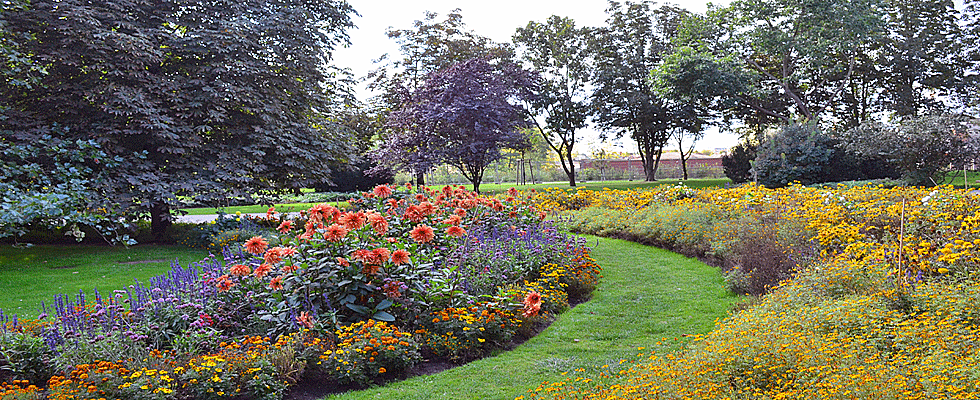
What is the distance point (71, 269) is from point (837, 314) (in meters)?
8.69

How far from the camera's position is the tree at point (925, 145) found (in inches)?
607

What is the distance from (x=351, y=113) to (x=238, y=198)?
1305 cm

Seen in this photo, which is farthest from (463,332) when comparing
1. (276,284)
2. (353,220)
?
(276,284)

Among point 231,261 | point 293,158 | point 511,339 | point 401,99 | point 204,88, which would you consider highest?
point 401,99

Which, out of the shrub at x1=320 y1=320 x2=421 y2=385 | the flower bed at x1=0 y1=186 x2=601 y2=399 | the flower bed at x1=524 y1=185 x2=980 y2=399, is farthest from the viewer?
the shrub at x1=320 y1=320 x2=421 y2=385

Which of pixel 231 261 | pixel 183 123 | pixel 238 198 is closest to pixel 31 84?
pixel 183 123

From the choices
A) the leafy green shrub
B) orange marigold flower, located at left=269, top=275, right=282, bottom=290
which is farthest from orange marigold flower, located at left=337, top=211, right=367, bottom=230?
the leafy green shrub

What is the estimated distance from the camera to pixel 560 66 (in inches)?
1031

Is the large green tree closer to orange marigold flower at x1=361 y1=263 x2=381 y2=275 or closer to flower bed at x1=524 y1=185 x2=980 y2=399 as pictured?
flower bed at x1=524 y1=185 x2=980 y2=399

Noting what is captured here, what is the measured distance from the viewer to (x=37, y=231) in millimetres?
9516

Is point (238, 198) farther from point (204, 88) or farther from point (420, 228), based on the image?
point (420, 228)

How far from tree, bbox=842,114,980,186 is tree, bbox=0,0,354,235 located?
15178mm

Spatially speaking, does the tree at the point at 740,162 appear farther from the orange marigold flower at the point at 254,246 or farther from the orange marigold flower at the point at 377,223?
the orange marigold flower at the point at 254,246

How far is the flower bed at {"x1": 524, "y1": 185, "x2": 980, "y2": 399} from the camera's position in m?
2.67
